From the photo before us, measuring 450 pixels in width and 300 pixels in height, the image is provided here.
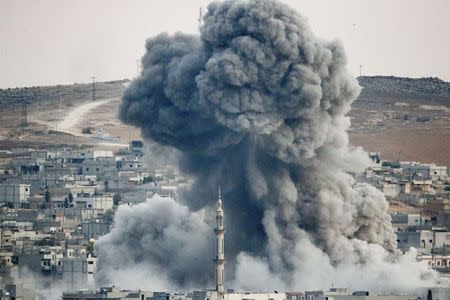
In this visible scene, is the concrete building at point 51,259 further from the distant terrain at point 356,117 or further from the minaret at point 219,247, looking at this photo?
the distant terrain at point 356,117

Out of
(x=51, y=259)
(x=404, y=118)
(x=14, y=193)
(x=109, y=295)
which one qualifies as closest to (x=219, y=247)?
(x=109, y=295)

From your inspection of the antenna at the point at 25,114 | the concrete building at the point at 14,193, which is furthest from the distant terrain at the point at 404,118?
the antenna at the point at 25,114

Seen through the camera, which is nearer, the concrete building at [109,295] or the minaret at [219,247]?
the concrete building at [109,295]

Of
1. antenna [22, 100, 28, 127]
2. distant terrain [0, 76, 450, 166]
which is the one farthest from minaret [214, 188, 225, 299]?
antenna [22, 100, 28, 127]

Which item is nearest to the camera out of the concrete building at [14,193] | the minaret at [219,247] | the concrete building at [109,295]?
the concrete building at [109,295]

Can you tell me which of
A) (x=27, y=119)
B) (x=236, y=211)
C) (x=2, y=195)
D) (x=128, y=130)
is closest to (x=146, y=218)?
(x=236, y=211)

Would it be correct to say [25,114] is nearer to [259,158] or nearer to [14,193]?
[14,193]

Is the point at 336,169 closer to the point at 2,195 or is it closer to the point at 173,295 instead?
the point at 173,295
